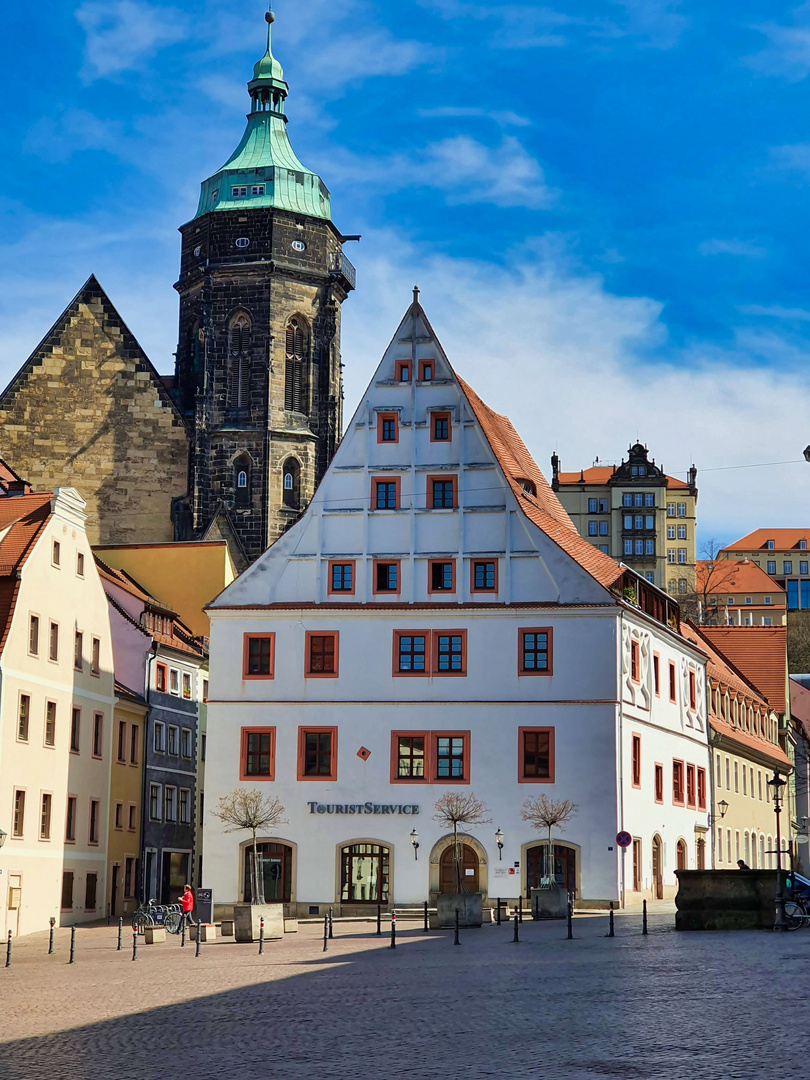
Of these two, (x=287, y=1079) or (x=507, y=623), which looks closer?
(x=287, y=1079)

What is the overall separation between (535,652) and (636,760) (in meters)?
4.86

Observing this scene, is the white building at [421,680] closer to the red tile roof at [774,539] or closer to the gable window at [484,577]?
the gable window at [484,577]

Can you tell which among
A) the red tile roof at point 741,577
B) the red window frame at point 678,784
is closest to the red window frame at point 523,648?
the red window frame at point 678,784

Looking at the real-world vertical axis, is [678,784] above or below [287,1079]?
above

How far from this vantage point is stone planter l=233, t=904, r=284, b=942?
36812 mm

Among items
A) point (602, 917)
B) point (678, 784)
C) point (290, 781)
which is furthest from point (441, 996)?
point (678, 784)

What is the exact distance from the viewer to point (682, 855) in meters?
55.7

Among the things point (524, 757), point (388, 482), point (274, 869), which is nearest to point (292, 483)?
point (388, 482)

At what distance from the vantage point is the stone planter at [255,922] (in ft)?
121

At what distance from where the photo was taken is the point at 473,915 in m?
39.4

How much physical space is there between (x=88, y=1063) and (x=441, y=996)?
6.58m

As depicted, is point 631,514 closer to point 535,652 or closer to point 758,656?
point 758,656

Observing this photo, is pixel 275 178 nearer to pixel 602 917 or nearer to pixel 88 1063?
pixel 602 917

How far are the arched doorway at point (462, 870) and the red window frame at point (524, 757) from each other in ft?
8.14
